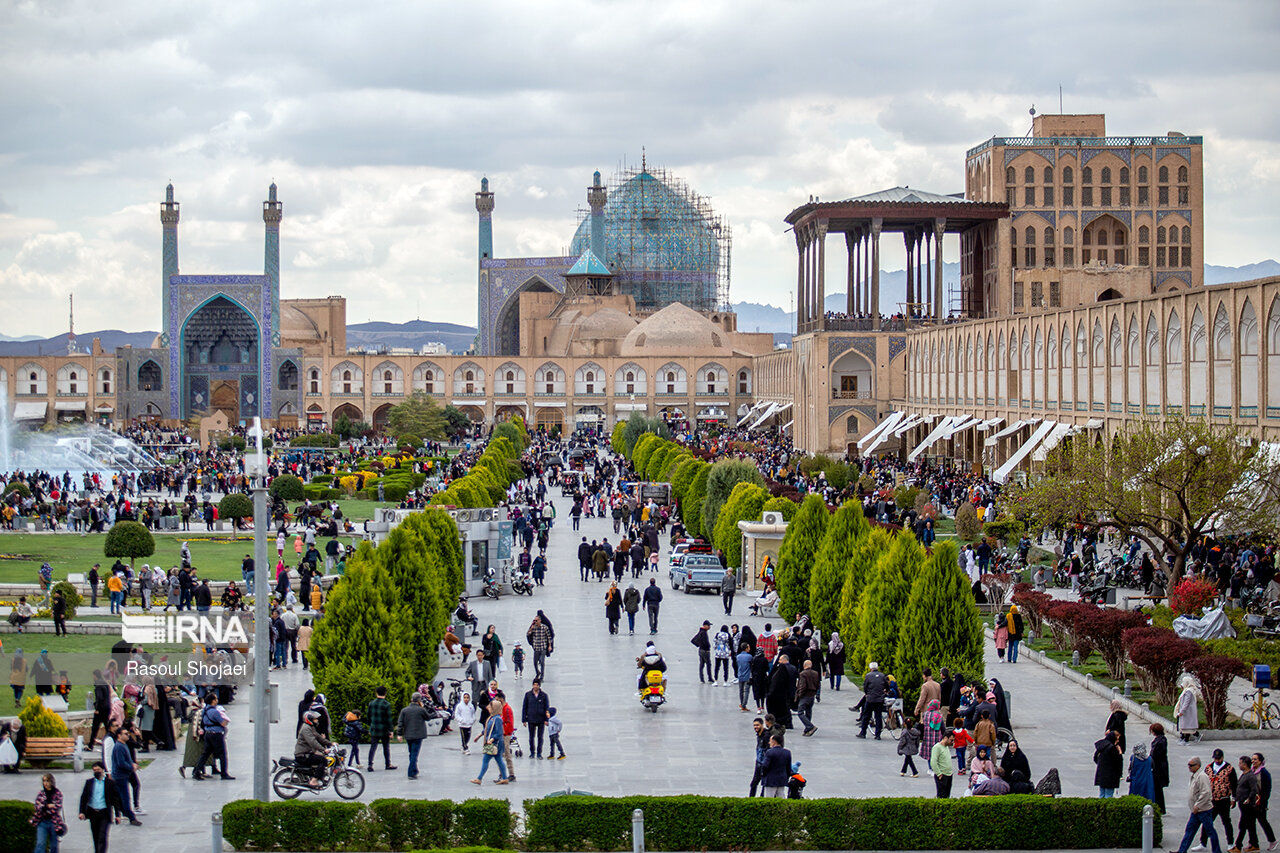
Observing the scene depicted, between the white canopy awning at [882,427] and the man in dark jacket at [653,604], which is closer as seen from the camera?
the man in dark jacket at [653,604]

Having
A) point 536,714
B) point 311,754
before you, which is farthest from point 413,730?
point 536,714

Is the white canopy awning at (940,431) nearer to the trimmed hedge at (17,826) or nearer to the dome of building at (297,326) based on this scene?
the trimmed hedge at (17,826)

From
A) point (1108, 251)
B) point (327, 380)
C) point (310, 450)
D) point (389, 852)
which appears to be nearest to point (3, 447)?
point (310, 450)

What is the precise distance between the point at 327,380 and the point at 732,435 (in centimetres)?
2126

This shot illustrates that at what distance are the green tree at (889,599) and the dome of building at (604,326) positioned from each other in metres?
61.0

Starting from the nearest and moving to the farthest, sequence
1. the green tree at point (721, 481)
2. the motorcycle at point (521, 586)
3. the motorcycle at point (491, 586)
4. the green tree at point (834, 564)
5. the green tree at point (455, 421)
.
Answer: the green tree at point (834, 564), the motorcycle at point (491, 586), the motorcycle at point (521, 586), the green tree at point (721, 481), the green tree at point (455, 421)

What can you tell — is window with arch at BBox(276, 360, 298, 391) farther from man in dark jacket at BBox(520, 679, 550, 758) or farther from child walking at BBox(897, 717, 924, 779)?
child walking at BBox(897, 717, 924, 779)

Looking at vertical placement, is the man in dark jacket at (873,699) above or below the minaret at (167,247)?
below

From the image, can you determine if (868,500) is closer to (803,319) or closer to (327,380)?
(803,319)

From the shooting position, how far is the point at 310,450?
51.5m

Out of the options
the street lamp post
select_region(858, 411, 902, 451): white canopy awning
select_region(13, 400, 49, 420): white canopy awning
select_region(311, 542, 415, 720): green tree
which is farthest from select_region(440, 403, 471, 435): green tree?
the street lamp post

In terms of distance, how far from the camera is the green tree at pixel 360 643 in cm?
1230

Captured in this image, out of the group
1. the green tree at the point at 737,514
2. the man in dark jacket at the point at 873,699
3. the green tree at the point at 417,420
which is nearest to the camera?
the man in dark jacket at the point at 873,699

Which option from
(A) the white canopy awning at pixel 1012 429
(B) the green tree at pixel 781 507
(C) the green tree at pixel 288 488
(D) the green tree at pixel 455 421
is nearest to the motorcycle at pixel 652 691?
(B) the green tree at pixel 781 507
